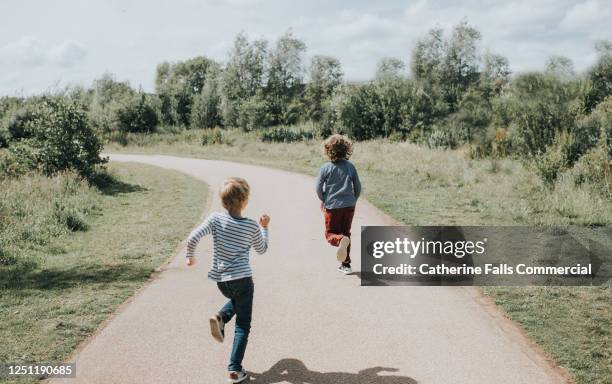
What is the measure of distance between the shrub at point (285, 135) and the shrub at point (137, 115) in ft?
40.5

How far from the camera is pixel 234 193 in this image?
4.19 metres

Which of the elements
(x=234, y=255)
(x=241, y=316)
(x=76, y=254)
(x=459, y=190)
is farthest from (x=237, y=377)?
(x=459, y=190)

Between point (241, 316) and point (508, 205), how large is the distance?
9.62 m

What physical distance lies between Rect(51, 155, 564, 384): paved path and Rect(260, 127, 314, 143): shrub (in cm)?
3084

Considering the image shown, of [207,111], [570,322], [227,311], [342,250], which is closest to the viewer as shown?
[227,311]

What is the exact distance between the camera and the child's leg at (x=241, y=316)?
4.30 meters

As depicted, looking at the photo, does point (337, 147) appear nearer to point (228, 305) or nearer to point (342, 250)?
point (342, 250)

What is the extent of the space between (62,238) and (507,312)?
8445mm

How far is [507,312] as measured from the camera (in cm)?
589

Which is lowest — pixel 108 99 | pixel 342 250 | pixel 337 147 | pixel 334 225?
pixel 342 250

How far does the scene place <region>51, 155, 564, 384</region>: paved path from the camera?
445 cm

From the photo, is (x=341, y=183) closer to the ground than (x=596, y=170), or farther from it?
farther from it

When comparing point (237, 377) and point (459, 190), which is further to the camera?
point (459, 190)

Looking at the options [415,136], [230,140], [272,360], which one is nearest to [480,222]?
[272,360]
